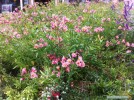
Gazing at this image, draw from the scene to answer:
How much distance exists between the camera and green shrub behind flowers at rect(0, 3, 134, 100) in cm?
286

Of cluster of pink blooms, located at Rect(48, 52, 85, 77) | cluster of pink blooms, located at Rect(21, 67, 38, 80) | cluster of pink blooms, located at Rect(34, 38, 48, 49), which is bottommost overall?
cluster of pink blooms, located at Rect(21, 67, 38, 80)

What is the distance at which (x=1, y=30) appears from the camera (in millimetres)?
3498

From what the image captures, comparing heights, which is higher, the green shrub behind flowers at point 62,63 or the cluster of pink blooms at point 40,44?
the cluster of pink blooms at point 40,44

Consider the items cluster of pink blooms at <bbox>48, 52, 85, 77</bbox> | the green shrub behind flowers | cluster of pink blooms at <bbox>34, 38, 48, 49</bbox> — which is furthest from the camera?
cluster of pink blooms at <bbox>34, 38, 48, 49</bbox>

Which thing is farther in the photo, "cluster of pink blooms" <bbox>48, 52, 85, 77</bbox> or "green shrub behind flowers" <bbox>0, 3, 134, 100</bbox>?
"green shrub behind flowers" <bbox>0, 3, 134, 100</bbox>

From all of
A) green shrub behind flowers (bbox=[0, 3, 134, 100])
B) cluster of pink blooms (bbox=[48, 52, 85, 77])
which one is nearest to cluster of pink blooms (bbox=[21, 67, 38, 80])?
green shrub behind flowers (bbox=[0, 3, 134, 100])

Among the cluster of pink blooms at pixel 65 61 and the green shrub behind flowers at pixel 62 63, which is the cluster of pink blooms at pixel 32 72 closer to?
the green shrub behind flowers at pixel 62 63

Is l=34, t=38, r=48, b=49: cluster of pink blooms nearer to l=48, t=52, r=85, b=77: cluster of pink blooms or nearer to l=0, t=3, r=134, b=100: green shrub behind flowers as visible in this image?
l=0, t=3, r=134, b=100: green shrub behind flowers

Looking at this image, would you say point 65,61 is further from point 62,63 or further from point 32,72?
point 32,72

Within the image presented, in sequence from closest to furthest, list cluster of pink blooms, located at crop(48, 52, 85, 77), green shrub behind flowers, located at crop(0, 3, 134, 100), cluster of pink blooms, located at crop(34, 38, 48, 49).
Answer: cluster of pink blooms, located at crop(48, 52, 85, 77)
green shrub behind flowers, located at crop(0, 3, 134, 100)
cluster of pink blooms, located at crop(34, 38, 48, 49)

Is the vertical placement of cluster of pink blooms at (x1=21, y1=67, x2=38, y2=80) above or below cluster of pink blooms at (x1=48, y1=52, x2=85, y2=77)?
below

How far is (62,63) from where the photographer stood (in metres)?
2.78

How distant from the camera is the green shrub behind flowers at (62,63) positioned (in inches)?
112

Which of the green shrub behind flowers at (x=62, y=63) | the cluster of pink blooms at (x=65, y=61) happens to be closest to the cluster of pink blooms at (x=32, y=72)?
the green shrub behind flowers at (x=62, y=63)
